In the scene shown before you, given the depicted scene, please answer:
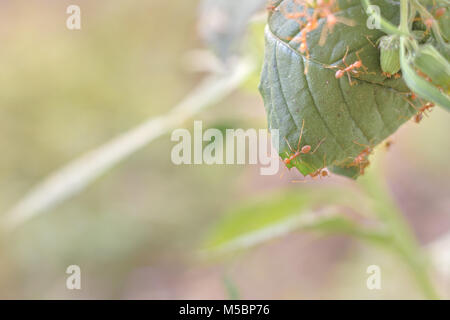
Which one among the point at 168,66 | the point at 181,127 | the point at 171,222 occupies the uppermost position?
the point at 168,66

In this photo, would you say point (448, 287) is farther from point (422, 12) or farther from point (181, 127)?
point (422, 12)

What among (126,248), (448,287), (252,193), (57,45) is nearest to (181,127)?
(448,287)

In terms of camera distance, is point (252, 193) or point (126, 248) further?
point (252, 193)

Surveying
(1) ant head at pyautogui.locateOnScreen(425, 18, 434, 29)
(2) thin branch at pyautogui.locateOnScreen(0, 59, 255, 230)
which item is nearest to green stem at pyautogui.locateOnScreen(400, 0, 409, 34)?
(1) ant head at pyautogui.locateOnScreen(425, 18, 434, 29)

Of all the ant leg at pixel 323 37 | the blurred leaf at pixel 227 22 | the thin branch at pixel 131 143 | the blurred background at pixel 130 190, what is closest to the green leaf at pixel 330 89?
the ant leg at pixel 323 37

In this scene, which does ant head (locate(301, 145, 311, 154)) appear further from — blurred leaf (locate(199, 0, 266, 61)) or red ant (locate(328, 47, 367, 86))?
blurred leaf (locate(199, 0, 266, 61))

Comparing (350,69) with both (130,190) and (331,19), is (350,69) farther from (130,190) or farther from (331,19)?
(130,190)
